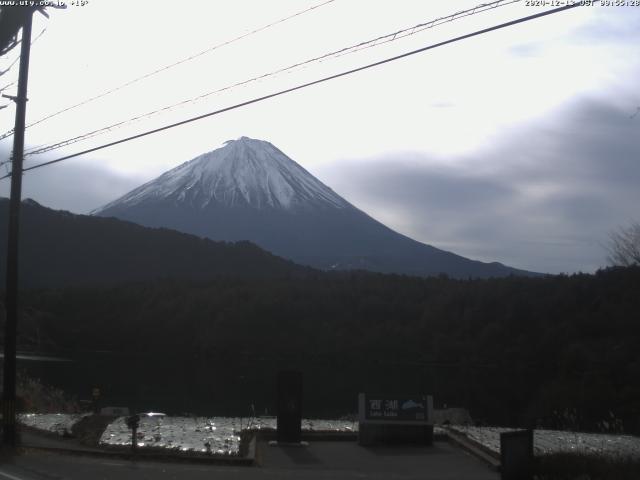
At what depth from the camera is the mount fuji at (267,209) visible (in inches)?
6998

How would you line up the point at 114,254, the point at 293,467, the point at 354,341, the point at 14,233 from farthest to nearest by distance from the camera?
the point at 114,254 → the point at 354,341 → the point at 14,233 → the point at 293,467

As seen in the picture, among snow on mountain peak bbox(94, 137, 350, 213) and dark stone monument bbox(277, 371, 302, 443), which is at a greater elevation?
snow on mountain peak bbox(94, 137, 350, 213)

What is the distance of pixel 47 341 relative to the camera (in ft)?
237

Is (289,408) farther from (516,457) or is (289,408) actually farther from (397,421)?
(516,457)

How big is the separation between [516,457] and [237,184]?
178315 millimetres

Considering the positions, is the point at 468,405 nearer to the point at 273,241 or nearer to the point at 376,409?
the point at 376,409

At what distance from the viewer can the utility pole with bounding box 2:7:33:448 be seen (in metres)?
17.2

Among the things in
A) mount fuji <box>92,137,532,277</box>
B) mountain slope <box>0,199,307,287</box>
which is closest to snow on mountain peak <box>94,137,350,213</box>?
mount fuji <box>92,137,532,277</box>

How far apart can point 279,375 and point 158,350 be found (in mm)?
66094

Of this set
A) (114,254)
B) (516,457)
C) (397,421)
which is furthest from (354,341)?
(516,457)

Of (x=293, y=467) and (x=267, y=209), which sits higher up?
(x=267, y=209)

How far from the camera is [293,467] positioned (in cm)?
1424

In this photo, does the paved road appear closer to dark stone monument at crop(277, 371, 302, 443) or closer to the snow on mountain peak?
dark stone monument at crop(277, 371, 302, 443)

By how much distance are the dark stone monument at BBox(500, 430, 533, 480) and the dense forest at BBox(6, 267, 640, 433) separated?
1418 cm
